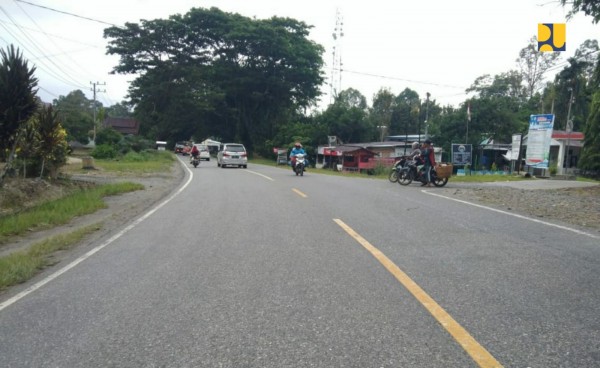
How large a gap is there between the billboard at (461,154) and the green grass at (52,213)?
24855mm

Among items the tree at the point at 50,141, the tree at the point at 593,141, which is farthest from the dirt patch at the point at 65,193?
the tree at the point at 593,141

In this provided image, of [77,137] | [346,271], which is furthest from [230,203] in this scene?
[77,137]

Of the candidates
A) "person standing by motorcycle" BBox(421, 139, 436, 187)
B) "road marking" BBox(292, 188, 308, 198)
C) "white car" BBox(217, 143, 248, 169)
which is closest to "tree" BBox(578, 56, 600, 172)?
"person standing by motorcycle" BBox(421, 139, 436, 187)

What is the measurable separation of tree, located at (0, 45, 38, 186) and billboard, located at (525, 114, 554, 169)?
74.4 feet

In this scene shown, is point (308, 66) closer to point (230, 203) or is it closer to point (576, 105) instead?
point (576, 105)

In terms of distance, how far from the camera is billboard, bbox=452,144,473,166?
32875 mm

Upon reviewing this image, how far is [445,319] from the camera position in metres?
4.04

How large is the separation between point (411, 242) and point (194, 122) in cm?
5943

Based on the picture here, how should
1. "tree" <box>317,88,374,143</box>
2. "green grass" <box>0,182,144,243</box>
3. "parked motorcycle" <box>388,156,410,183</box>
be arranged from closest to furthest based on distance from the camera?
1. "green grass" <box>0,182,144,243</box>
2. "parked motorcycle" <box>388,156,410,183</box>
3. "tree" <box>317,88,374,143</box>

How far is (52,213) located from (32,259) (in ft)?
14.9

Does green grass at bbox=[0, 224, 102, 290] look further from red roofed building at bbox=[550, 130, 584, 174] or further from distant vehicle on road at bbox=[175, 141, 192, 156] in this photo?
distant vehicle on road at bbox=[175, 141, 192, 156]

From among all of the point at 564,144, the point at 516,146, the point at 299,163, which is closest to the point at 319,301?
the point at 299,163

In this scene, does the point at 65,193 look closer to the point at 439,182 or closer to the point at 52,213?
the point at 52,213

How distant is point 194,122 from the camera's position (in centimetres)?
6366
